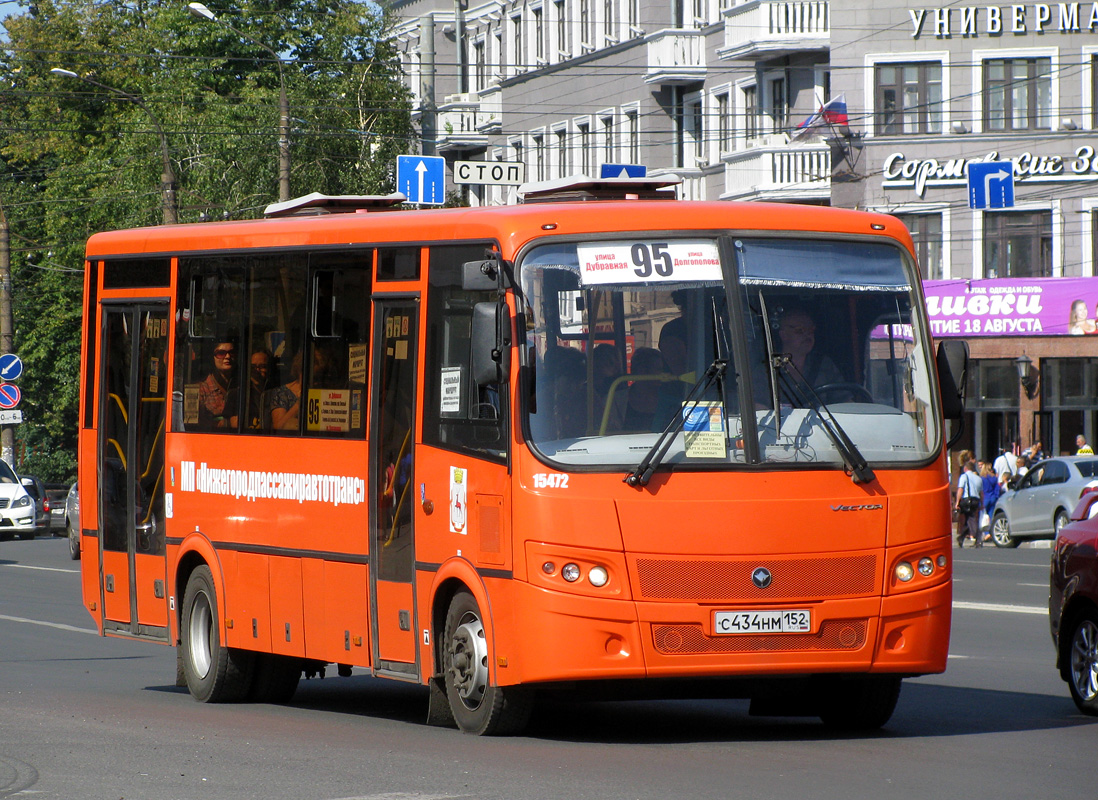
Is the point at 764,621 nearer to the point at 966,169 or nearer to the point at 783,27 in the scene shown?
the point at 783,27

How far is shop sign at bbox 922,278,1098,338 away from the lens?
45.3m

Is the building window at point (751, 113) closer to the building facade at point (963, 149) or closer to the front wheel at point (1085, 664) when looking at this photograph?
the building facade at point (963, 149)

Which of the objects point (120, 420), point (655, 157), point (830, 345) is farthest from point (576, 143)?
point (830, 345)

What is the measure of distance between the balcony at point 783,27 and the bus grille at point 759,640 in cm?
3649

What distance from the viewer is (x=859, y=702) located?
11.4m

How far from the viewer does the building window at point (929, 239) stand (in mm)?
46812

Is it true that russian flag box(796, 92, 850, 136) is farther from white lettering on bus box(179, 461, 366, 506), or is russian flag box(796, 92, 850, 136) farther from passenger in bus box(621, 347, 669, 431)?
passenger in bus box(621, 347, 669, 431)

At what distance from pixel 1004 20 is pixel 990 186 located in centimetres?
662

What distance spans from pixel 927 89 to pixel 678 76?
615 cm

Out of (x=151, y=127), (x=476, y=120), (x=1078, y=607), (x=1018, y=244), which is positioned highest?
(x=476, y=120)

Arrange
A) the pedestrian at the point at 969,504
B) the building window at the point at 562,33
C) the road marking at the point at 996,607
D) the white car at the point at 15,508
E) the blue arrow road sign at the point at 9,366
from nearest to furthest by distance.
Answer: the road marking at the point at 996,607, the pedestrian at the point at 969,504, the white car at the point at 15,508, the blue arrow road sign at the point at 9,366, the building window at the point at 562,33

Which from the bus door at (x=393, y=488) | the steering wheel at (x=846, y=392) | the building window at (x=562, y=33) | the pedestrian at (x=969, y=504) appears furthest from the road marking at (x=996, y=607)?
the building window at (x=562, y=33)

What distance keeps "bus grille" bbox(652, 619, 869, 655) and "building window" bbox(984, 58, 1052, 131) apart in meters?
37.3

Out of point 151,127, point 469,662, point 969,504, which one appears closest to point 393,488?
point 469,662
